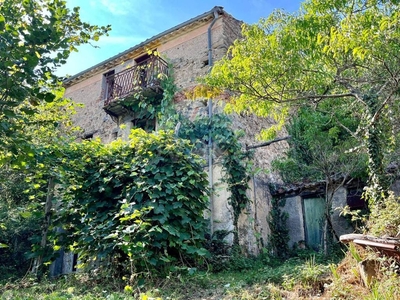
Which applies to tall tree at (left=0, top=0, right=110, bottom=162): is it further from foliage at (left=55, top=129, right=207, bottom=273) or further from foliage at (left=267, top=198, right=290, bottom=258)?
foliage at (left=267, top=198, right=290, bottom=258)

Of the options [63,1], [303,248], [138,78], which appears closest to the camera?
[63,1]

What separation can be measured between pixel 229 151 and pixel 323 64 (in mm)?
3245

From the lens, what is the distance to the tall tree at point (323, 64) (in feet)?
15.1

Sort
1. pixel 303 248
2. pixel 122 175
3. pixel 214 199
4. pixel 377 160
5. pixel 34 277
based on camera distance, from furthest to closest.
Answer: pixel 303 248 → pixel 214 199 → pixel 122 175 → pixel 34 277 → pixel 377 160

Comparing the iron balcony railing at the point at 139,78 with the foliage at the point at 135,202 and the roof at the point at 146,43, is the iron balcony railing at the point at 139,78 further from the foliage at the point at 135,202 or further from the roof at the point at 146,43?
the foliage at the point at 135,202

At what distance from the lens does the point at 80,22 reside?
169 inches

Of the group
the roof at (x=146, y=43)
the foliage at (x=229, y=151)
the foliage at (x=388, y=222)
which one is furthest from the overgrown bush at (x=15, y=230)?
the foliage at (x=388, y=222)

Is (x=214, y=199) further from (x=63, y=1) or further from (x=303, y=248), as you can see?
(x=63, y=1)

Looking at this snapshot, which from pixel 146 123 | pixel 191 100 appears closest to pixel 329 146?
pixel 191 100

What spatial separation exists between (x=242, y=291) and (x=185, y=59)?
725cm

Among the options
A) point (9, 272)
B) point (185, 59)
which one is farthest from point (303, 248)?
point (9, 272)

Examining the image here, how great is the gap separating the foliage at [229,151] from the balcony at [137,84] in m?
1.62

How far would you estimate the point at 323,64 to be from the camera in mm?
5633

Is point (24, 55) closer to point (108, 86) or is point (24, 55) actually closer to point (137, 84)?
point (137, 84)
